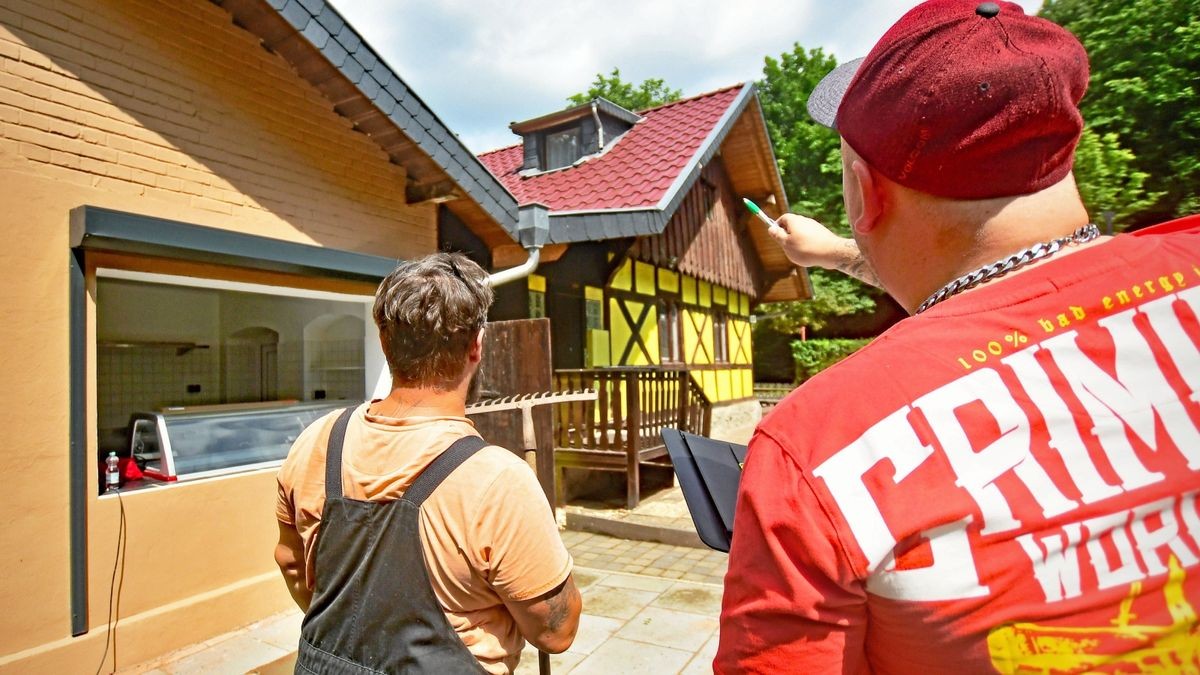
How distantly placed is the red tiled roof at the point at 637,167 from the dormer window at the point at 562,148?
2.19 ft

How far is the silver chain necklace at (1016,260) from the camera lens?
77cm

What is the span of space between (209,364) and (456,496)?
608cm

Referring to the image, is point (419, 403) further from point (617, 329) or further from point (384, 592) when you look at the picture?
point (617, 329)

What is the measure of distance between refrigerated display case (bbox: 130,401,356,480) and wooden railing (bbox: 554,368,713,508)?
3.48m

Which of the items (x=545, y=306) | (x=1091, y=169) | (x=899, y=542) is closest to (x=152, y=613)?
(x=899, y=542)

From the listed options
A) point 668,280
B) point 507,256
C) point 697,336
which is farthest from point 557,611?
point 697,336

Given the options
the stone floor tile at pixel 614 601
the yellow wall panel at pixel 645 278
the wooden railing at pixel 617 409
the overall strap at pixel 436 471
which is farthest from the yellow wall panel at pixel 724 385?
the overall strap at pixel 436 471

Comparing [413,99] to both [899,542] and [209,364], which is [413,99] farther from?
[899,542]

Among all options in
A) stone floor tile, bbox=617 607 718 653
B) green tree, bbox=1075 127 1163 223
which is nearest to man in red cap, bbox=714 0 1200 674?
stone floor tile, bbox=617 607 718 653

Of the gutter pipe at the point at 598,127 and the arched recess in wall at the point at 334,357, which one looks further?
the gutter pipe at the point at 598,127

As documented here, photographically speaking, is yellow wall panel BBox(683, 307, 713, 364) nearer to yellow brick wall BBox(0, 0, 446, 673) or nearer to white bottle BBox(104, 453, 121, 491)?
yellow brick wall BBox(0, 0, 446, 673)

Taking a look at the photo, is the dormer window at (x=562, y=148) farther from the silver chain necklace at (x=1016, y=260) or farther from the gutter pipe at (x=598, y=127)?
the silver chain necklace at (x=1016, y=260)

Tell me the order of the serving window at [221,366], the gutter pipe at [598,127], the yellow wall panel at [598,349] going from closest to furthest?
the serving window at [221,366], the yellow wall panel at [598,349], the gutter pipe at [598,127]

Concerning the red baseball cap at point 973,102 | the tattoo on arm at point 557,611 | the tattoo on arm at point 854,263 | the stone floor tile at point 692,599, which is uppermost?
the red baseball cap at point 973,102
